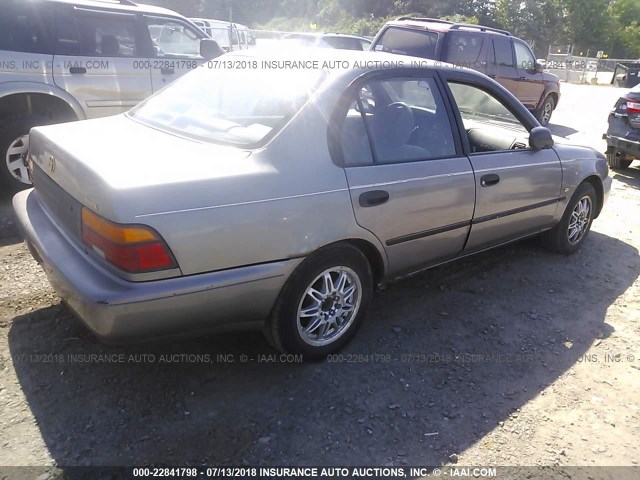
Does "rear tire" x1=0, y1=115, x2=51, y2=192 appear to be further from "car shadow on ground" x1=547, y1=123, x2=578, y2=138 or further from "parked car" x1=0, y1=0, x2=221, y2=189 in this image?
"car shadow on ground" x1=547, y1=123, x2=578, y2=138

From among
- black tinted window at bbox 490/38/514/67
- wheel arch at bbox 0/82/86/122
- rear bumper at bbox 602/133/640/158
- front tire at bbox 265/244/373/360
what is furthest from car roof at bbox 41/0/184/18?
black tinted window at bbox 490/38/514/67

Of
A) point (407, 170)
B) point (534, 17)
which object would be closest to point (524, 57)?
point (407, 170)

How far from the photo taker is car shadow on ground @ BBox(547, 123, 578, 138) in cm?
1115

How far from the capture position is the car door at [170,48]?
591 centimetres

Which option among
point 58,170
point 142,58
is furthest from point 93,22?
point 58,170

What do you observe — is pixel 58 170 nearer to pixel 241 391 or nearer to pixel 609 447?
pixel 241 391

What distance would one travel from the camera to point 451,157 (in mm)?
3311

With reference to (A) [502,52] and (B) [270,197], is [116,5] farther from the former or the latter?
(A) [502,52]

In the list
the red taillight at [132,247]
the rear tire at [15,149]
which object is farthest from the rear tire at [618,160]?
the rear tire at [15,149]

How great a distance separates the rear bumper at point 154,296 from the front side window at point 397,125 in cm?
81

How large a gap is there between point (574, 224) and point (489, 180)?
1.56 metres

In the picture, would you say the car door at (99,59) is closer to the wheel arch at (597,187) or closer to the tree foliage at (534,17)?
the wheel arch at (597,187)

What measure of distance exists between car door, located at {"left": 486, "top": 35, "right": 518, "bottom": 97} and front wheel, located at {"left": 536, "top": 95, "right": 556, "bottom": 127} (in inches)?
55.0

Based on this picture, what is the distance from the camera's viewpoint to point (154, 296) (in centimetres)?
220
